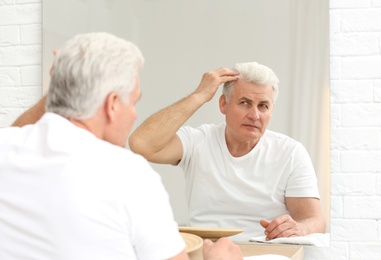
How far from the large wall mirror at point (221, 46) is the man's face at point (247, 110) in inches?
1.4

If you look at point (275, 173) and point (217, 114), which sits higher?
point (217, 114)

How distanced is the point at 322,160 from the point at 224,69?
0.50 meters

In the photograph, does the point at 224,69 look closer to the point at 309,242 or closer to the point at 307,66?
the point at 307,66

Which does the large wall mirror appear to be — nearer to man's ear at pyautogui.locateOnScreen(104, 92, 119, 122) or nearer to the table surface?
the table surface

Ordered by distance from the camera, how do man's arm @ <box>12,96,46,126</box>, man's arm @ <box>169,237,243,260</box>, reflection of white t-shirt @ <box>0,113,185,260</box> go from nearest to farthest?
1. reflection of white t-shirt @ <box>0,113,185,260</box>
2. man's arm @ <box>169,237,243,260</box>
3. man's arm @ <box>12,96,46,126</box>

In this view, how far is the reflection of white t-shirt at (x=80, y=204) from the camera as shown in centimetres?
111

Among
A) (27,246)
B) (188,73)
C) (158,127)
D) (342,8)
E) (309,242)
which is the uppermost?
(342,8)

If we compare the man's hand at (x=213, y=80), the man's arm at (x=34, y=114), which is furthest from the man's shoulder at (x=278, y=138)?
the man's arm at (x=34, y=114)

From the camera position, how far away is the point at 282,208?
7.55 ft

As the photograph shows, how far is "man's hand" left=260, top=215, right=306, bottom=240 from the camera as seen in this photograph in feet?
6.98

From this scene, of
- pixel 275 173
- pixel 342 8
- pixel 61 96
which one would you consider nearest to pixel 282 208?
pixel 275 173

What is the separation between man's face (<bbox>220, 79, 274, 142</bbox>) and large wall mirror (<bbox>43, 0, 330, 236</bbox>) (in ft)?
0.11

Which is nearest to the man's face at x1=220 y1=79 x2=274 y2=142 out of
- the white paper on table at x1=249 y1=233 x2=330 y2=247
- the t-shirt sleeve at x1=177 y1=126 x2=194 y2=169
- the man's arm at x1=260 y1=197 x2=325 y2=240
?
the t-shirt sleeve at x1=177 y1=126 x2=194 y2=169

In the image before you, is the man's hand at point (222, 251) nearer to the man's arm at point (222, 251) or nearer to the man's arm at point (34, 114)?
the man's arm at point (222, 251)
